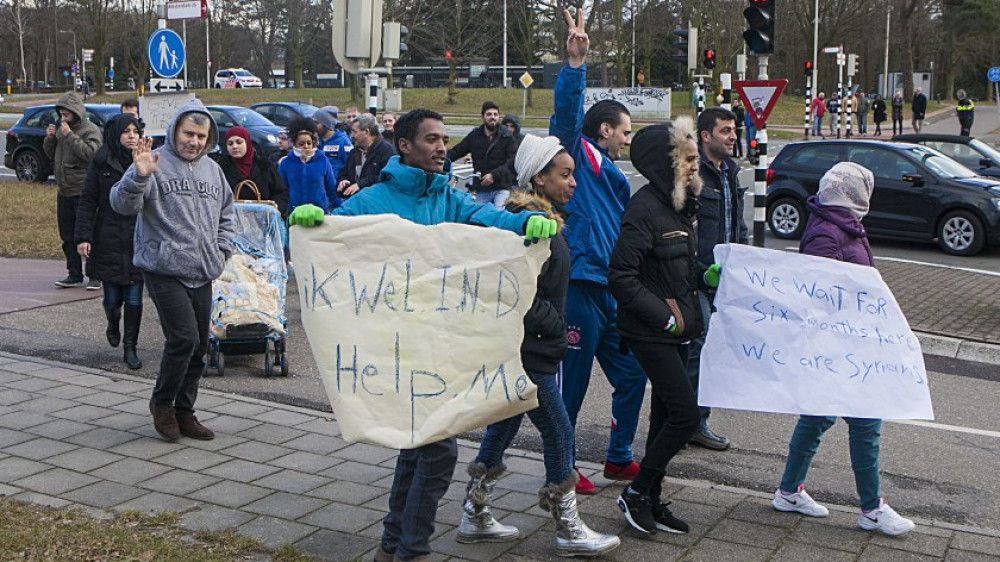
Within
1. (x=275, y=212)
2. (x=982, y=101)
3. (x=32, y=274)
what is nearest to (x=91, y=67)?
(x=982, y=101)

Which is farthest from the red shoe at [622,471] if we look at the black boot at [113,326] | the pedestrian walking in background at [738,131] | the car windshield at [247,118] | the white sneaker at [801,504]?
the car windshield at [247,118]

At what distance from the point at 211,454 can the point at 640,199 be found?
2.75 m

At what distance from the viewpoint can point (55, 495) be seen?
530cm

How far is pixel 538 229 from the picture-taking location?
4199 millimetres

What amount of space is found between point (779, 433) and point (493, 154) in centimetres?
751

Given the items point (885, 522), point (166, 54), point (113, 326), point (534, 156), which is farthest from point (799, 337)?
point (166, 54)

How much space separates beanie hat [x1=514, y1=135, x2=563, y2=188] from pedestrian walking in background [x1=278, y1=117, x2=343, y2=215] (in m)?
6.38

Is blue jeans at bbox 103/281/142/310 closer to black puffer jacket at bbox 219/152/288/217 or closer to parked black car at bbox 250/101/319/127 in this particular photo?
black puffer jacket at bbox 219/152/288/217

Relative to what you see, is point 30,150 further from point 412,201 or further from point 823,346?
point 823,346

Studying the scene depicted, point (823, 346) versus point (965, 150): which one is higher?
point (965, 150)

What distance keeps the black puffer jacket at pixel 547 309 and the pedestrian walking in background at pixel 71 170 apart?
8208 mm

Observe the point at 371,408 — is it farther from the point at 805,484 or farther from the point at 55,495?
the point at 805,484

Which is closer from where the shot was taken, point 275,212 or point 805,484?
point 805,484

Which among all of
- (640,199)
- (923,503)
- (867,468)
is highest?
(640,199)
